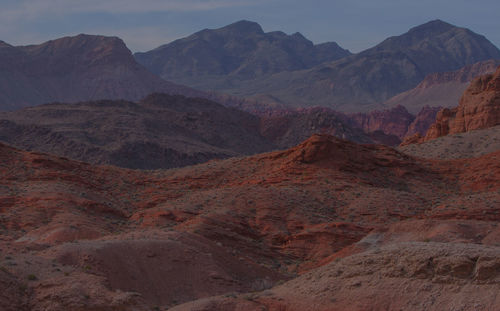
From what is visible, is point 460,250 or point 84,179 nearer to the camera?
point 460,250

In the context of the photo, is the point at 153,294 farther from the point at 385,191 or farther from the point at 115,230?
the point at 385,191

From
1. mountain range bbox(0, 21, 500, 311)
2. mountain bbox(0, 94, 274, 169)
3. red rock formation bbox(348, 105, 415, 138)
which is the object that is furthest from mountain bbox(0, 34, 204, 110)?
mountain range bbox(0, 21, 500, 311)

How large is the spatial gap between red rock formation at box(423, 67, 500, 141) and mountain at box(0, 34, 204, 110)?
124 m

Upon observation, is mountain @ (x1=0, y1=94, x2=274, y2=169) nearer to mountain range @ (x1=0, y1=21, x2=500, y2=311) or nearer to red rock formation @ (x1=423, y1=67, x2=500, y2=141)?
red rock formation @ (x1=423, y1=67, x2=500, y2=141)

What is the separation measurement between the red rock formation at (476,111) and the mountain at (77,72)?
124 m

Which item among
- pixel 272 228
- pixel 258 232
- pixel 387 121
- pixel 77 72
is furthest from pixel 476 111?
pixel 77 72

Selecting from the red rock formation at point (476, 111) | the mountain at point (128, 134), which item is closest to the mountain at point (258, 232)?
the red rock formation at point (476, 111)

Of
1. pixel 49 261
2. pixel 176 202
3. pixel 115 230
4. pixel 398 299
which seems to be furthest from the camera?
pixel 176 202

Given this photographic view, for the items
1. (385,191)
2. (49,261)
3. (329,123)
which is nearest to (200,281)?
(49,261)

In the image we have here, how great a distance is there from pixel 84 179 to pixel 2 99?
12396cm

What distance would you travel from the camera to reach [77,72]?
184625 mm

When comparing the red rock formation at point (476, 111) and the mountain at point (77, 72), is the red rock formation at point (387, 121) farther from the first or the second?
the red rock formation at point (476, 111)

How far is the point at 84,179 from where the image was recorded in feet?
129

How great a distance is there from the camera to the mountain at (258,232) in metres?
13.8
